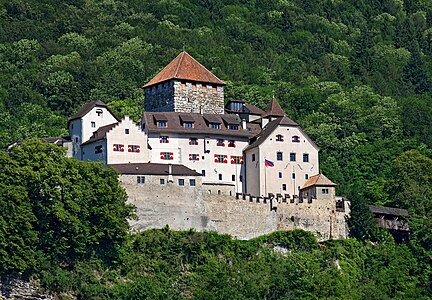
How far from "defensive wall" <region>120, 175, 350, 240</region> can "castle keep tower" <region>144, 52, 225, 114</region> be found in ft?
30.0

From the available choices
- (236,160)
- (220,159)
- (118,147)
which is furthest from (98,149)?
(236,160)

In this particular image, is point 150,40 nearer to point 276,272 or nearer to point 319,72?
point 319,72

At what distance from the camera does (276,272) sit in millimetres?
78000

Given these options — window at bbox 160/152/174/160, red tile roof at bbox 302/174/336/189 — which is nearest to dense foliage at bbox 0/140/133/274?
window at bbox 160/152/174/160

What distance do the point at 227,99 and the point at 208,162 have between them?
25.8 metres

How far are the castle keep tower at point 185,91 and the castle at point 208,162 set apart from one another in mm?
62

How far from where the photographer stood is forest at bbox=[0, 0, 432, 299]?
74000 millimetres

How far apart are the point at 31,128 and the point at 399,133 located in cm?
2824

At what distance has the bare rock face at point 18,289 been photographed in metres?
72.1

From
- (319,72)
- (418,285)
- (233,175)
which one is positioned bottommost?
(418,285)

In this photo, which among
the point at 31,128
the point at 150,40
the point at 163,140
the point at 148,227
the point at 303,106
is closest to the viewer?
the point at 148,227

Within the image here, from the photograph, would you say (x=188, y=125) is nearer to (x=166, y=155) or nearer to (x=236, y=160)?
(x=166, y=155)

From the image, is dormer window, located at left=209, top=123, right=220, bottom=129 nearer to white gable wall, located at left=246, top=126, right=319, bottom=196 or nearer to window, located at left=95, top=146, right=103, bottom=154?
white gable wall, located at left=246, top=126, right=319, bottom=196

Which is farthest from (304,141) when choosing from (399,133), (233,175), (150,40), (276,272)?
(150,40)
